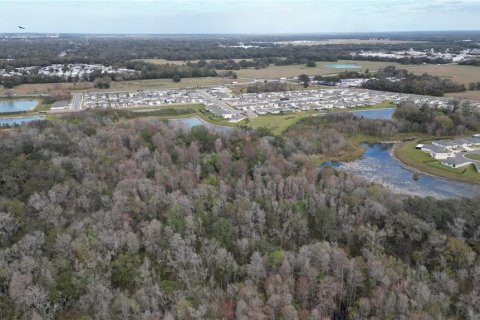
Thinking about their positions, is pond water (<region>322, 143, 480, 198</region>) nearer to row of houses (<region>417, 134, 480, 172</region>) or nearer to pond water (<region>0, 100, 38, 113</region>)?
row of houses (<region>417, 134, 480, 172</region>)

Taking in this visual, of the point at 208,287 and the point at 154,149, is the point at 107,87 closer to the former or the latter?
the point at 154,149

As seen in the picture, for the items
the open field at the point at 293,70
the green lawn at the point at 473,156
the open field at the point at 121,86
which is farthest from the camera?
the open field at the point at 293,70

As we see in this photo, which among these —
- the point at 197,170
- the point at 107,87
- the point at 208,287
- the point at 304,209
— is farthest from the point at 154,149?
the point at 107,87

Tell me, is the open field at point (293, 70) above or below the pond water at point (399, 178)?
above

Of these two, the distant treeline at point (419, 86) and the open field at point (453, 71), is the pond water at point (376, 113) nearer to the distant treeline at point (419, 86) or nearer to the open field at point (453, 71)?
the distant treeline at point (419, 86)

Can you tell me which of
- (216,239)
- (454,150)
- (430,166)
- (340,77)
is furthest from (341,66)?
(216,239)

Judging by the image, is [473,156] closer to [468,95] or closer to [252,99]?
[468,95]

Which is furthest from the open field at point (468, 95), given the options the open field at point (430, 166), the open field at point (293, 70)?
the open field at point (293, 70)
